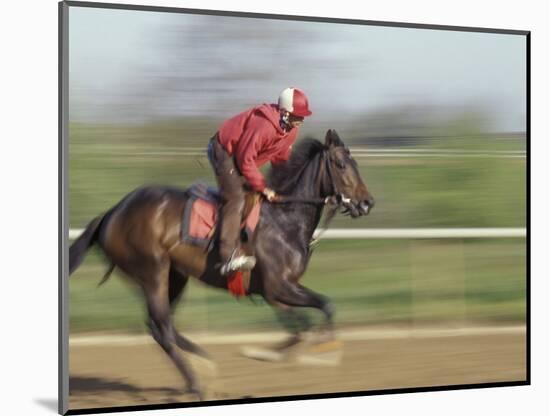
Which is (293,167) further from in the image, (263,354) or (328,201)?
(263,354)

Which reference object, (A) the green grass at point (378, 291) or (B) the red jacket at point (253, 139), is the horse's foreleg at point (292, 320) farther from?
(B) the red jacket at point (253, 139)

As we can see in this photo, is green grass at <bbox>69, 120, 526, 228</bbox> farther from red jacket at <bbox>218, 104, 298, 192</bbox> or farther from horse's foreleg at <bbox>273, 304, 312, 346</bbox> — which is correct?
horse's foreleg at <bbox>273, 304, 312, 346</bbox>

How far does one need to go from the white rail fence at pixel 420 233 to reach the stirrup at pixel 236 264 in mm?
558

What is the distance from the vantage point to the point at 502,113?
403 inches

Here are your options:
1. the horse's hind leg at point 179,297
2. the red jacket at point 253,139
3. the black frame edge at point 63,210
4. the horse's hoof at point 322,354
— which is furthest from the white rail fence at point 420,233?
the black frame edge at point 63,210

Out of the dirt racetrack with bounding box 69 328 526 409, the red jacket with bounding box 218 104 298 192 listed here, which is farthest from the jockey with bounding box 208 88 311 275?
the dirt racetrack with bounding box 69 328 526 409

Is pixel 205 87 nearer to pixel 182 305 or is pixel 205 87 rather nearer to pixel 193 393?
pixel 182 305

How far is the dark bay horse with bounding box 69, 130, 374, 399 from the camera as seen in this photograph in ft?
30.0

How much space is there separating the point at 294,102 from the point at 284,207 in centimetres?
74

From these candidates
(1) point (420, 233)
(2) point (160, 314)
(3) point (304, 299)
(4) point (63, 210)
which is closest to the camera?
(4) point (63, 210)

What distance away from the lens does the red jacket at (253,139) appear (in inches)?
365

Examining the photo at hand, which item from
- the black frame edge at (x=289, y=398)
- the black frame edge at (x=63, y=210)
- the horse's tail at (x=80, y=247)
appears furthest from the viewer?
the black frame edge at (x=289, y=398)

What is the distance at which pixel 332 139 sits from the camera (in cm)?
954

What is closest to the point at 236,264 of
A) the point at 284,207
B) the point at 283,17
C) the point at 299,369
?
the point at 284,207
